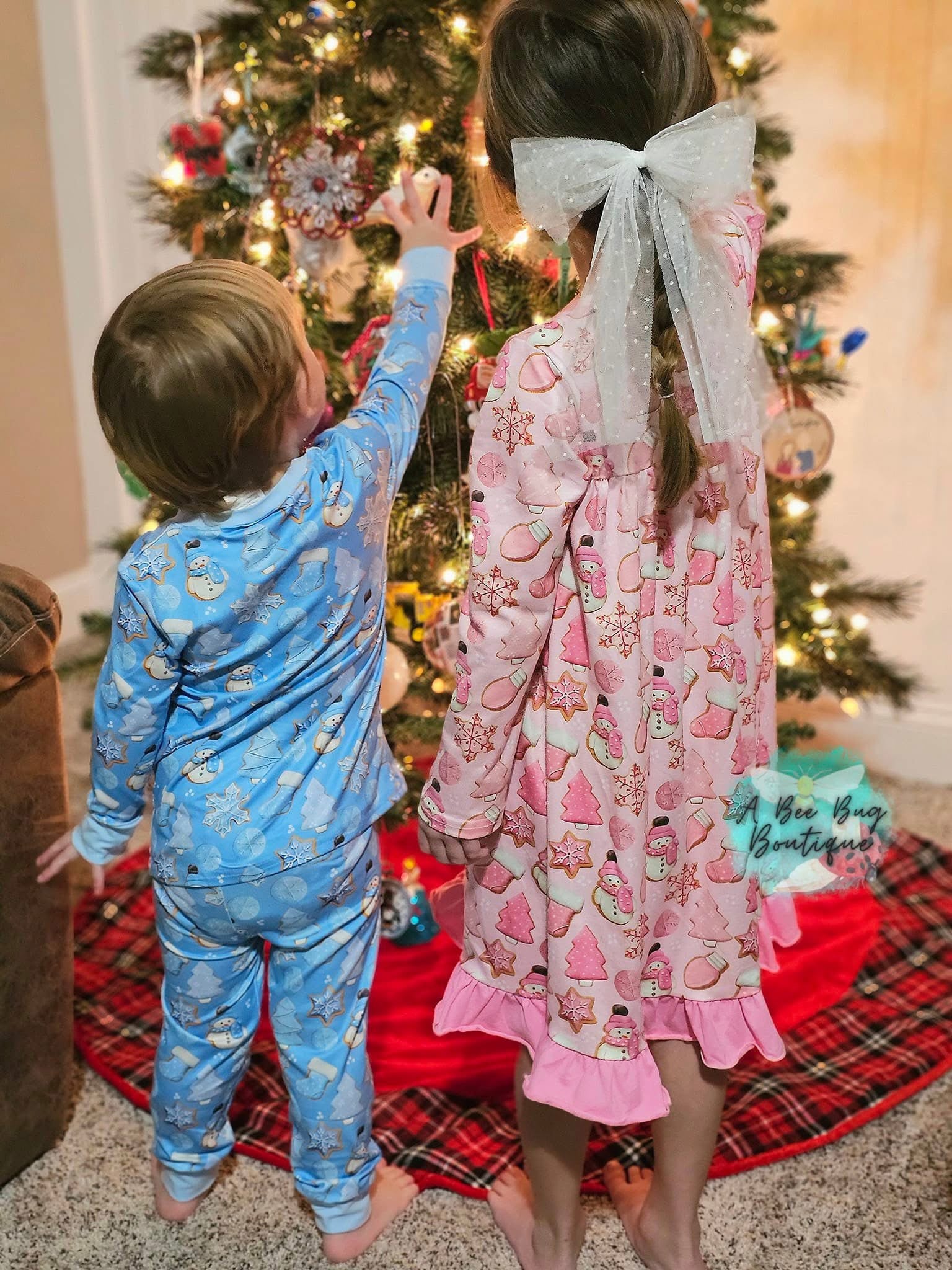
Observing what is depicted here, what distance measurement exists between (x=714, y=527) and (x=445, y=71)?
81 cm

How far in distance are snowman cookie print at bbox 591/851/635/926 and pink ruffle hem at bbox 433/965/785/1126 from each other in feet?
0.44

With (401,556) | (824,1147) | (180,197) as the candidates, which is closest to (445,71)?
(180,197)

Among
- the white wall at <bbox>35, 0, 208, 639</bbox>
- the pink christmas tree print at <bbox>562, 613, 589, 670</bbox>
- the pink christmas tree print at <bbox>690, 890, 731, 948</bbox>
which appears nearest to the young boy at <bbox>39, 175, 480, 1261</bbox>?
the pink christmas tree print at <bbox>562, 613, 589, 670</bbox>

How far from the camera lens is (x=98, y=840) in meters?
1.21

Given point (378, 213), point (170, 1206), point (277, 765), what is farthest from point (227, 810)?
point (378, 213)

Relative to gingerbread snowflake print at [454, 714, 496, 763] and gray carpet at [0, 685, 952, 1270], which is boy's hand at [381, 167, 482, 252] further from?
gray carpet at [0, 685, 952, 1270]

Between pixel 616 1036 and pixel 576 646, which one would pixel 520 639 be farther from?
pixel 616 1036

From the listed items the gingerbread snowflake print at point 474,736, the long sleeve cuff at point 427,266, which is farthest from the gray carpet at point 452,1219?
the long sleeve cuff at point 427,266

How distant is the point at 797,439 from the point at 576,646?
890 millimetres

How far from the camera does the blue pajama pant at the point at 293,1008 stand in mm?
1167

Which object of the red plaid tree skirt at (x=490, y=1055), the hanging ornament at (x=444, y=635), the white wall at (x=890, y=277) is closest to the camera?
the red plaid tree skirt at (x=490, y=1055)

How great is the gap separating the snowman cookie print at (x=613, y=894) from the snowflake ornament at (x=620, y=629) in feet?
0.64

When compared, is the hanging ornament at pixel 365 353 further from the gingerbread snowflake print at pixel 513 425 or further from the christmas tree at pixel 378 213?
the gingerbread snowflake print at pixel 513 425

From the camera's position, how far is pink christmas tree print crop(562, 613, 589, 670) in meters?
1.06
